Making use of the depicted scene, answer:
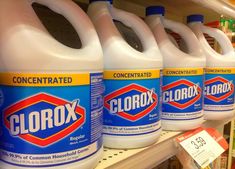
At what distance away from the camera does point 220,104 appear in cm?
79

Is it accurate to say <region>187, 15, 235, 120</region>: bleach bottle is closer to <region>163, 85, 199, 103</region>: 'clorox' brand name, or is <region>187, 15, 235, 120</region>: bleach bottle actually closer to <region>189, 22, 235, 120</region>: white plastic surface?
<region>189, 22, 235, 120</region>: white plastic surface

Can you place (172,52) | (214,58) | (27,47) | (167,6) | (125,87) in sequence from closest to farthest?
(27,47) < (125,87) < (172,52) < (214,58) < (167,6)

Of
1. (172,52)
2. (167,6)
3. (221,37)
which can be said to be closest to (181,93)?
(172,52)

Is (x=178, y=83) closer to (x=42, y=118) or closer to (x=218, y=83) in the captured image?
(x=218, y=83)

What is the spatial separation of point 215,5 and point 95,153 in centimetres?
50

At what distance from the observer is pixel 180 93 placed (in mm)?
655

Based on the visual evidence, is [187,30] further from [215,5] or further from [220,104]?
[220,104]

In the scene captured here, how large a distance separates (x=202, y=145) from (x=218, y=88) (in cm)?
20

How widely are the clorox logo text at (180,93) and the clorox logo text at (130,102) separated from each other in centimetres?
14

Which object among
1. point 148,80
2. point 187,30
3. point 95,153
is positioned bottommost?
point 95,153

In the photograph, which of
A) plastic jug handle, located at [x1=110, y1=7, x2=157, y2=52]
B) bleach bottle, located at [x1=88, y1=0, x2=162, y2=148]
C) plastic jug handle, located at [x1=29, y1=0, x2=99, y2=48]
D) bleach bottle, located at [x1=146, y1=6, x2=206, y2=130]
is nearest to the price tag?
bleach bottle, located at [x1=146, y1=6, x2=206, y2=130]

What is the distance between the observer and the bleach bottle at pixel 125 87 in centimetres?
51

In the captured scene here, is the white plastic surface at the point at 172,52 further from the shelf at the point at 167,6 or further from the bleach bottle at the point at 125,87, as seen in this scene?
the shelf at the point at 167,6

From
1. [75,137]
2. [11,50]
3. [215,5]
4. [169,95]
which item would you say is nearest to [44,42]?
[11,50]
